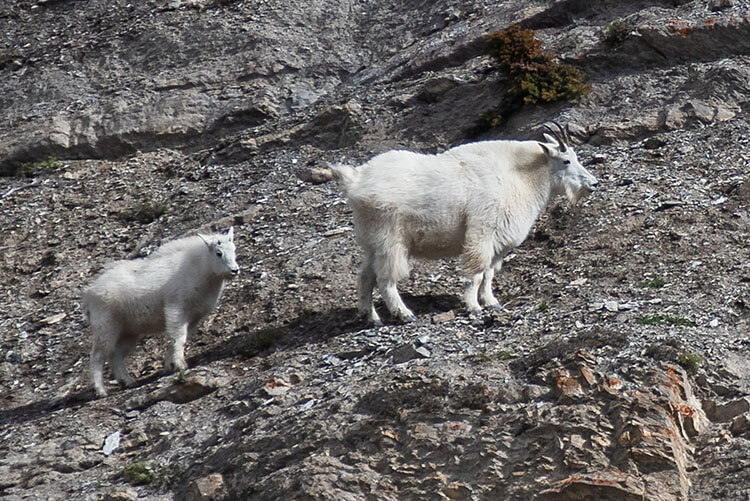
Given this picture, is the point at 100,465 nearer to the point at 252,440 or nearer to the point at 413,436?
the point at 252,440

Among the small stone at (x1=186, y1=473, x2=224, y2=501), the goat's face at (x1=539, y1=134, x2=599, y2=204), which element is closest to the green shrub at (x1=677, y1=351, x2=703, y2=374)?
the small stone at (x1=186, y1=473, x2=224, y2=501)

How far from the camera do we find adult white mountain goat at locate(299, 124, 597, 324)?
1277 cm

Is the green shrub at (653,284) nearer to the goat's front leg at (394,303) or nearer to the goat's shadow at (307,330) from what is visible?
the goat's shadow at (307,330)

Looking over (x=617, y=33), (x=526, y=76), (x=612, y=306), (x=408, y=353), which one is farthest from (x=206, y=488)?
(x=617, y=33)

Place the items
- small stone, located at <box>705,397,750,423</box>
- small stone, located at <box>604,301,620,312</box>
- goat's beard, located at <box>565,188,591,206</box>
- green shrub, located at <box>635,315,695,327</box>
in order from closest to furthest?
small stone, located at <box>705,397,750,423</box>
green shrub, located at <box>635,315,695,327</box>
small stone, located at <box>604,301,620,312</box>
goat's beard, located at <box>565,188,591,206</box>

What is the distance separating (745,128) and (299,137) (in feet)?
22.9

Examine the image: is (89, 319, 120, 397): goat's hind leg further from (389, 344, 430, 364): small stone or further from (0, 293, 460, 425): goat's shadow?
(389, 344, 430, 364): small stone

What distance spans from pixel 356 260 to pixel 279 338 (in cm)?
200

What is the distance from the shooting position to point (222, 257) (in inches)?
522

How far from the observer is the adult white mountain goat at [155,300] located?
1323 centimetres

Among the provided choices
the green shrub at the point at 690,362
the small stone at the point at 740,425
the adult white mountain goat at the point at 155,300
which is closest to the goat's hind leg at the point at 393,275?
the adult white mountain goat at the point at 155,300

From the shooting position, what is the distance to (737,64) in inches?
723

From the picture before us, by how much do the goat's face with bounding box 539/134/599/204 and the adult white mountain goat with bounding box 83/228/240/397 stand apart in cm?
384

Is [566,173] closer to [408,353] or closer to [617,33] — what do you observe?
[408,353]
